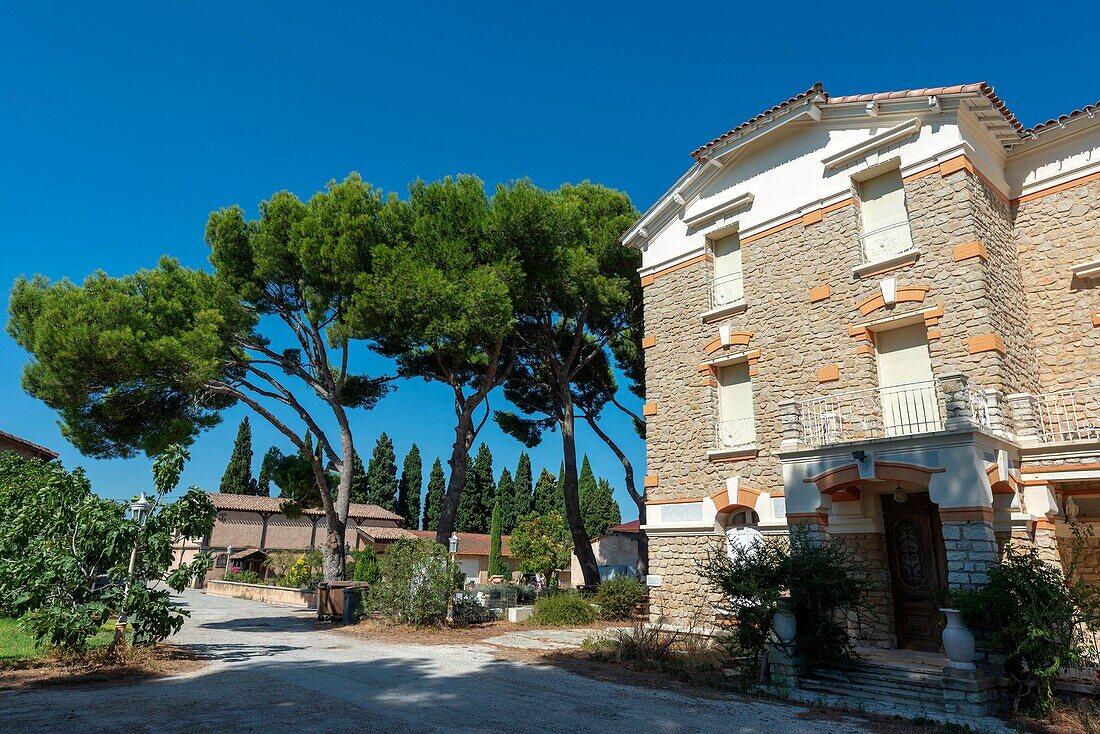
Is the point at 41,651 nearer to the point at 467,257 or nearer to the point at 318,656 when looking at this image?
the point at 318,656

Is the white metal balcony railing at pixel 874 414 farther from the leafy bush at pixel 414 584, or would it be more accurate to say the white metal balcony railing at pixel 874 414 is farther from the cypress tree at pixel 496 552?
the cypress tree at pixel 496 552

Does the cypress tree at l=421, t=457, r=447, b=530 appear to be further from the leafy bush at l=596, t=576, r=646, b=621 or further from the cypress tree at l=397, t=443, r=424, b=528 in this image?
the leafy bush at l=596, t=576, r=646, b=621

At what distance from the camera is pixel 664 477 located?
579 inches

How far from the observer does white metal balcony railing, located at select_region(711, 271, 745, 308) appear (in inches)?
575

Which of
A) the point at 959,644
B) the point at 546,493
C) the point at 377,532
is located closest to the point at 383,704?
the point at 959,644

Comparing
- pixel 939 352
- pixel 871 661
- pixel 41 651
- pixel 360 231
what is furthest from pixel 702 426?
pixel 41 651

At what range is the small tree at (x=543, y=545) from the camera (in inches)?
1039

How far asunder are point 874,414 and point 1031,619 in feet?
14.9

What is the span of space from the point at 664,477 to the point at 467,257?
26.0 feet

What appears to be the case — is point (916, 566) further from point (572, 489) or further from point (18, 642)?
point (18, 642)

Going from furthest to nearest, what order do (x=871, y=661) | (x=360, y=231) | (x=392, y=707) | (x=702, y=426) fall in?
(x=360, y=231)
(x=702, y=426)
(x=871, y=661)
(x=392, y=707)

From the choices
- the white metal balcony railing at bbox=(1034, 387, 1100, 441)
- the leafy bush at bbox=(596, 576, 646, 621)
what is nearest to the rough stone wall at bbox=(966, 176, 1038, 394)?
the white metal balcony railing at bbox=(1034, 387, 1100, 441)

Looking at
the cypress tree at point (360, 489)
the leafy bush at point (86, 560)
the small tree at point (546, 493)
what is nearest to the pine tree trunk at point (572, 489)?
the leafy bush at point (86, 560)

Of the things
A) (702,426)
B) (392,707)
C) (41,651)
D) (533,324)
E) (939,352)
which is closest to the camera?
(392,707)
